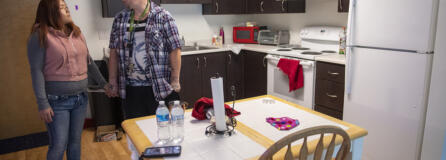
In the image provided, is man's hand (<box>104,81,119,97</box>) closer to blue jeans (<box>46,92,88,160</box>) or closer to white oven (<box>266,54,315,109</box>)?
blue jeans (<box>46,92,88,160</box>)

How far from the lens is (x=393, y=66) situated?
2273mm

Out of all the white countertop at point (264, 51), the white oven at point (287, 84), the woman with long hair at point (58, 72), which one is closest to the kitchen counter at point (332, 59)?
the white countertop at point (264, 51)

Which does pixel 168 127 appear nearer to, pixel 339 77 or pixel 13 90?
pixel 339 77

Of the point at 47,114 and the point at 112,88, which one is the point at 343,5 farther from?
the point at 47,114

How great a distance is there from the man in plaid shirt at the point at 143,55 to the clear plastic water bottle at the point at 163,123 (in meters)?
0.61

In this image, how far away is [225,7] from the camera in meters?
4.07

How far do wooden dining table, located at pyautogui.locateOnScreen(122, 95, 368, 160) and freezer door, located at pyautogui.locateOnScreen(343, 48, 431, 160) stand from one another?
3.03 ft

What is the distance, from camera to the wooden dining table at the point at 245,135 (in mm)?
1284

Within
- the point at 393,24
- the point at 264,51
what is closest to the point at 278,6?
the point at 264,51

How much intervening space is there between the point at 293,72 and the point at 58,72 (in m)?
2.16

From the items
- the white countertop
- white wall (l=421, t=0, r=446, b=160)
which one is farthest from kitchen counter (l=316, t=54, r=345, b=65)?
white wall (l=421, t=0, r=446, b=160)

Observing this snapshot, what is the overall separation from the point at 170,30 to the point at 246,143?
917mm

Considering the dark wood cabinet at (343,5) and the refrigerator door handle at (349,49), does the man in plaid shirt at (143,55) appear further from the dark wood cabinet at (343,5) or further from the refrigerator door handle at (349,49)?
the dark wood cabinet at (343,5)

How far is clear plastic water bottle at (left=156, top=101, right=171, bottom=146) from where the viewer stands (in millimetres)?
1369
